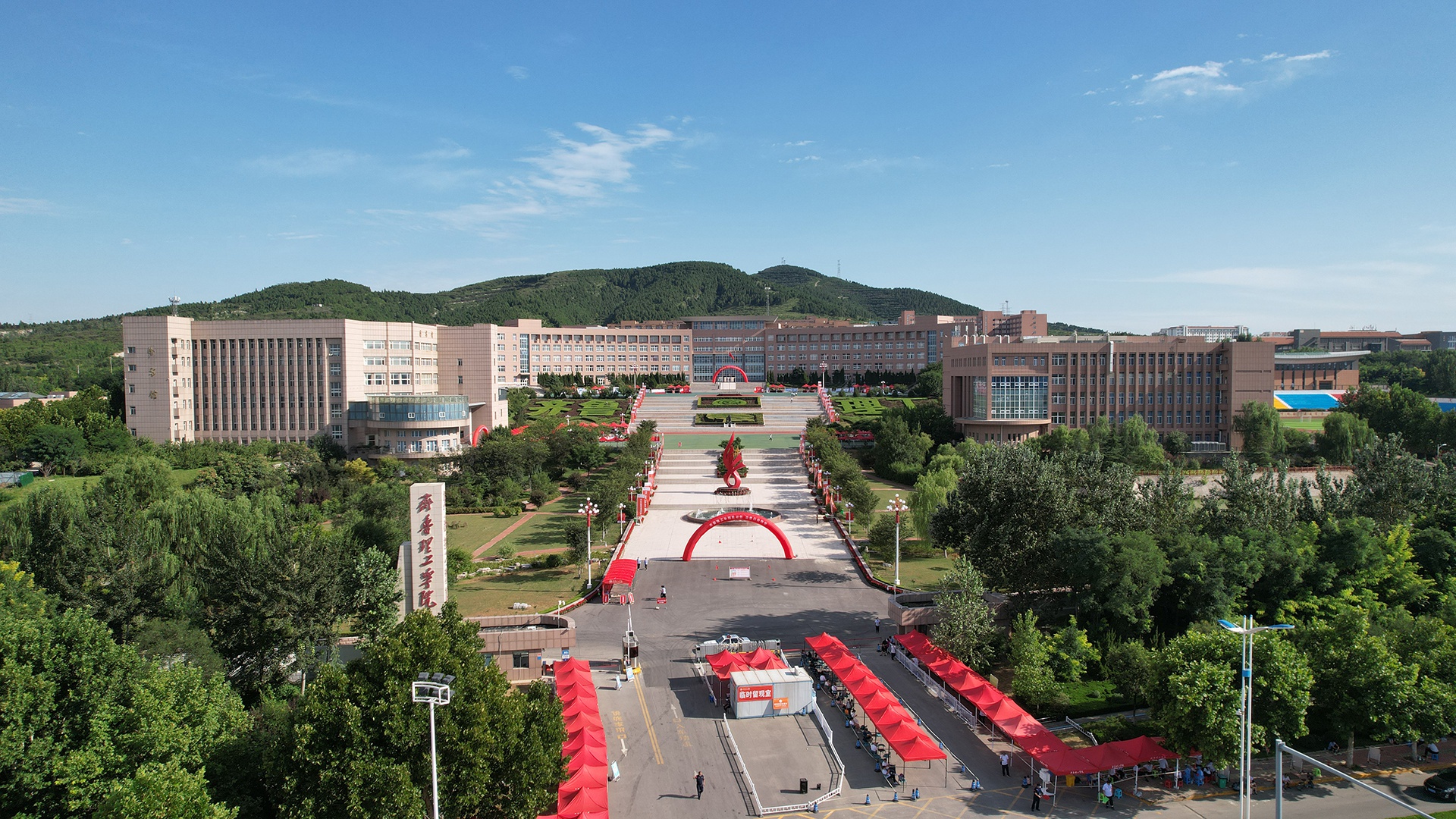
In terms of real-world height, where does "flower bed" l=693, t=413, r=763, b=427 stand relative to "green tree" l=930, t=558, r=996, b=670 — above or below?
above

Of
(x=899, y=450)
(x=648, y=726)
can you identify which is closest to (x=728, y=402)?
(x=899, y=450)

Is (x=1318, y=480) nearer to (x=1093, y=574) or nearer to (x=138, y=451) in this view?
(x=1093, y=574)

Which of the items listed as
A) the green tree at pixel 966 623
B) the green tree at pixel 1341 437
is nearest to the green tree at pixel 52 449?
the green tree at pixel 966 623

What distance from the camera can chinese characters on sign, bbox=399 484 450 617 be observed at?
26.9m

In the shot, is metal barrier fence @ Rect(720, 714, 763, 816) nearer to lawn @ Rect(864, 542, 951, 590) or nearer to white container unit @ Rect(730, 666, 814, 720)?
white container unit @ Rect(730, 666, 814, 720)

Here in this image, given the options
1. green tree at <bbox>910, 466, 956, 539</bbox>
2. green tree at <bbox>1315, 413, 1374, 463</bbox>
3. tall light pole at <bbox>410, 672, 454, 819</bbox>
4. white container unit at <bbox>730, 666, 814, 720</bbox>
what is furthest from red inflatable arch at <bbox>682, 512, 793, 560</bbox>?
green tree at <bbox>1315, 413, 1374, 463</bbox>

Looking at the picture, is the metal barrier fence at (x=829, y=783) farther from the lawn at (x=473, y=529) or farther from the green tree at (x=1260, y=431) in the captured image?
the green tree at (x=1260, y=431)

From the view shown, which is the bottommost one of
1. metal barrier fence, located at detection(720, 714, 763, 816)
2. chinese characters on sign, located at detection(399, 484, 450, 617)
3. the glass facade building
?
metal barrier fence, located at detection(720, 714, 763, 816)

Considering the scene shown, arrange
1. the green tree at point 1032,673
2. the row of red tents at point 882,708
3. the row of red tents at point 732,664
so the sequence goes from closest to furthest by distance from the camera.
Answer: the row of red tents at point 882,708 → the green tree at point 1032,673 → the row of red tents at point 732,664

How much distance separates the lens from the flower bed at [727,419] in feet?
283

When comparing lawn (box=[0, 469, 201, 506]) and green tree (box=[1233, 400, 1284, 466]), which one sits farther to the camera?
green tree (box=[1233, 400, 1284, 466])

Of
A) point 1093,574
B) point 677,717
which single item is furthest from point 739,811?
point 1093,574

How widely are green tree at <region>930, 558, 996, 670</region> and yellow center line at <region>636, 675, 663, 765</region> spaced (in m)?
9.87

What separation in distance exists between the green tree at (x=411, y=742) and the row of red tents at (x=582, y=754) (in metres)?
1.05
